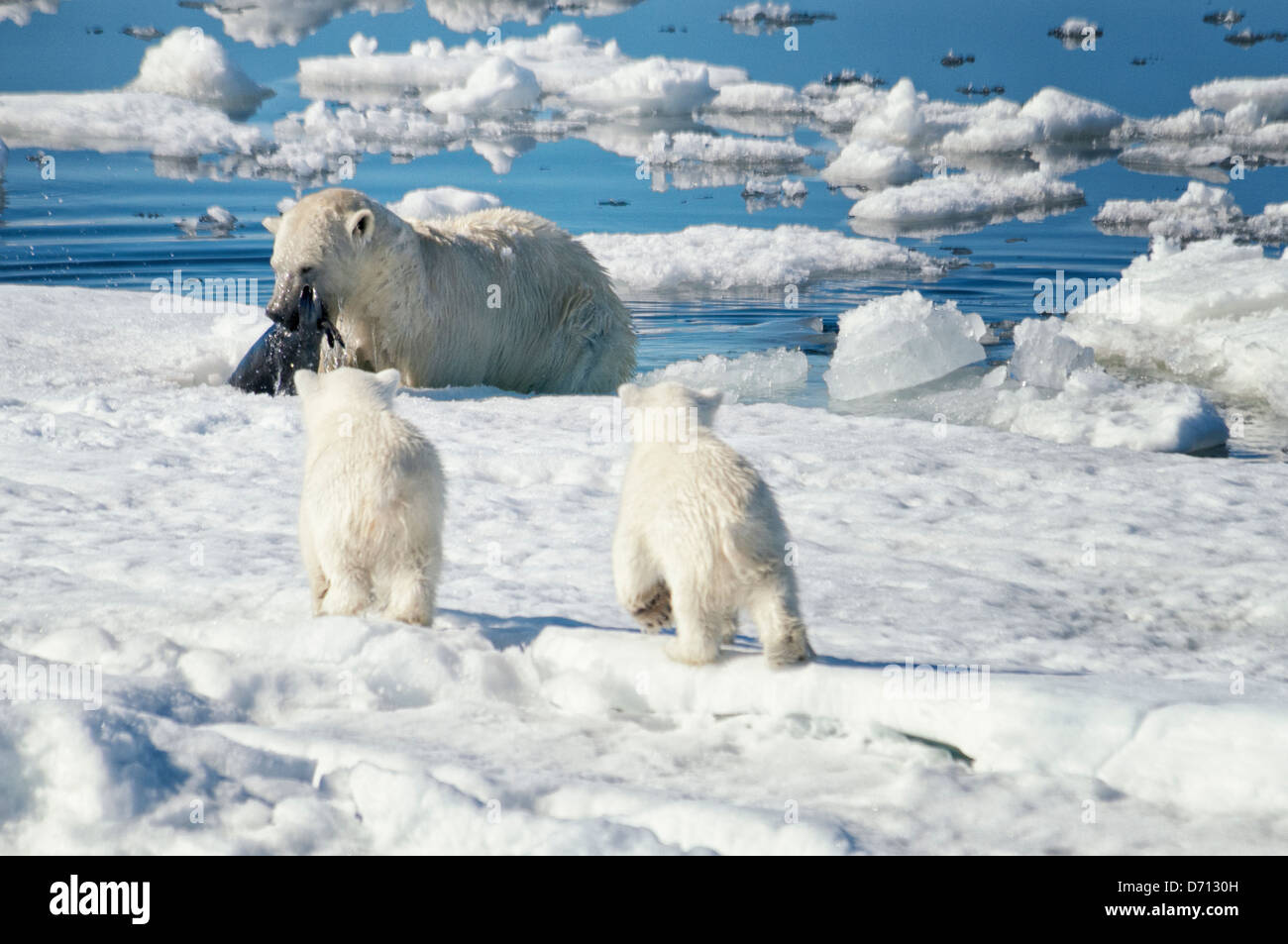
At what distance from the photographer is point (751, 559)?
109 inches

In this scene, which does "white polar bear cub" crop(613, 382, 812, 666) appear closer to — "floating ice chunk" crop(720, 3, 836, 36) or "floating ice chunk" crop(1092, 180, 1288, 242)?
"floating ice chunk" crop(1092, 180, 1288, 242)

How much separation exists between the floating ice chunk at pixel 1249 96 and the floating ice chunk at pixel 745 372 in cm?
1604

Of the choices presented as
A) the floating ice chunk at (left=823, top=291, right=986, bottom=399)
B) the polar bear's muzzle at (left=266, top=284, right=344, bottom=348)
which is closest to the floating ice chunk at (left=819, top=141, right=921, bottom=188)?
the floating ice chunk at (left=823, top=291, right=986, bottom=399)

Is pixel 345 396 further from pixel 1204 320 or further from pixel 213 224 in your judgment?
pixel 213 224

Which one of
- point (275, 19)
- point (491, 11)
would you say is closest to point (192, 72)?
point (275, 19)

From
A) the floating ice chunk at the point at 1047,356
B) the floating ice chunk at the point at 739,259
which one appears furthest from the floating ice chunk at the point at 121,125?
the floating ice chunk at the point at 1047,356

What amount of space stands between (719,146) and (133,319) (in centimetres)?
1242

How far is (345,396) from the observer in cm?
344

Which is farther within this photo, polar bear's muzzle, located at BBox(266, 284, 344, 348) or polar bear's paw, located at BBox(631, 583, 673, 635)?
polar bear's muzzle, located at BBox(266, 284, 344, 348)

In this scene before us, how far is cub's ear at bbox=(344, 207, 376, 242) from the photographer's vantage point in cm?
604

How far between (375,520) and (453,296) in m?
3.84

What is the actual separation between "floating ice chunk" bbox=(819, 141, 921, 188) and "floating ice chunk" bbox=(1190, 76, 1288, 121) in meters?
7.13

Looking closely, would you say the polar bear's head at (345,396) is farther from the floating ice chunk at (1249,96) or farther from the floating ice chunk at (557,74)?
the floating ice chunk at (1249,96)

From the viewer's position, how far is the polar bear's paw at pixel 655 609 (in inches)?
118
